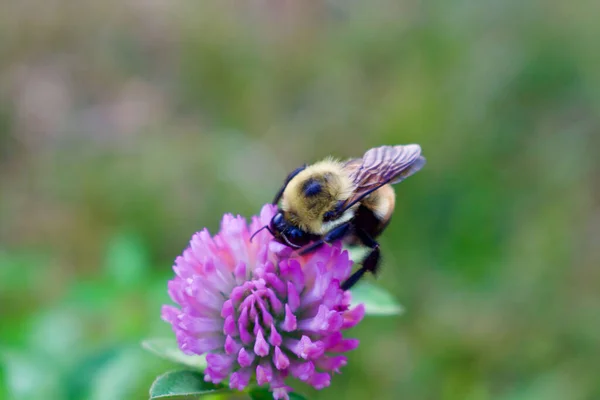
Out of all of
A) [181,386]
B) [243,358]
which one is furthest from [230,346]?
[181,386]

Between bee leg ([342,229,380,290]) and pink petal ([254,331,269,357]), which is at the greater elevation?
bee leg ([342,229,380,290])

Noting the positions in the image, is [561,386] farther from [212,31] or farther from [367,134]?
[212,31]

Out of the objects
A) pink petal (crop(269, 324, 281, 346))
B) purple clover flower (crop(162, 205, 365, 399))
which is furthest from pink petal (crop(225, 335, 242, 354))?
pink petal (crop(269, 324, 281, 346))

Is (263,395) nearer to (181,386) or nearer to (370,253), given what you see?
(181,386)

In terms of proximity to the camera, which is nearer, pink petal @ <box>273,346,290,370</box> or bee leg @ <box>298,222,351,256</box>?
pink petal @ <box>273,346,290,370</box>

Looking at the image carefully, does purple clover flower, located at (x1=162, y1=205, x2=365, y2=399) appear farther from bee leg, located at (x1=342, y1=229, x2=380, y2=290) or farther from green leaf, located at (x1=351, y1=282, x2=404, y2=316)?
green leaf, located at (x1=351, y1=282, x2=404, y2=316)

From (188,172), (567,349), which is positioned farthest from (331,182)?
(188,172)

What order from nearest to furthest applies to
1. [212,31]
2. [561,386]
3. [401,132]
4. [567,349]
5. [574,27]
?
[561,386] < [567,349] < [401,132] < [574,27] < [212,31]
